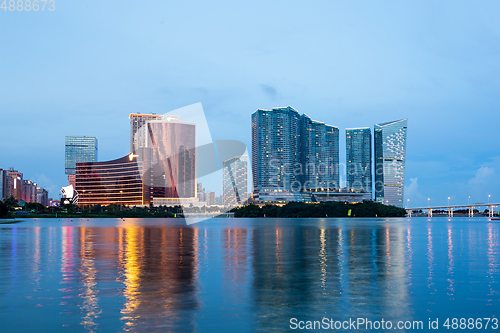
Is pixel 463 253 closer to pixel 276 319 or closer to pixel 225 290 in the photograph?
pixel 225 290

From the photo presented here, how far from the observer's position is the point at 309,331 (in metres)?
12.1

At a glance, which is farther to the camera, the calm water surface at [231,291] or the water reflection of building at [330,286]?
the water reflection of building at [330,286]

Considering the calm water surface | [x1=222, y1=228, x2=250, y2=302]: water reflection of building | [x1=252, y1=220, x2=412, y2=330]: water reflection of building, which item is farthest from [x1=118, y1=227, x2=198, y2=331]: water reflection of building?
[x1=252, y1=220, x2=412, y2=330]: water reflection of building

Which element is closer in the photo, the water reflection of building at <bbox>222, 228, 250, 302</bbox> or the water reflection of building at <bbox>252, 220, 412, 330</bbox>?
the water reflection of building at <bbox>252, 220, 412, 330</bbox>

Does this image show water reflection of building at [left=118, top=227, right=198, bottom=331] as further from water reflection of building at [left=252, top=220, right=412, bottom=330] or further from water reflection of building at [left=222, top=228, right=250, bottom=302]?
water reflection of building at [left=252, top=220, right=412, bottom=330]

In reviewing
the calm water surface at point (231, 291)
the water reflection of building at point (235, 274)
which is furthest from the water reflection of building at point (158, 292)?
the water reflection of building at point (235, 274)

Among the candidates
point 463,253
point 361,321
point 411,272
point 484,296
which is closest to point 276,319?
point 361,321

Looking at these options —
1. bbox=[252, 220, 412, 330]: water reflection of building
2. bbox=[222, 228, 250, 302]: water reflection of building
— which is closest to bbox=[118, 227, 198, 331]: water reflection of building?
bbox=[222, 228, 250, 302]: water reflection of building

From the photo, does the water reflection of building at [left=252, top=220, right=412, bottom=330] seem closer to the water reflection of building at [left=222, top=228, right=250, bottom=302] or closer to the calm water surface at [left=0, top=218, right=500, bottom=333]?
the calm water surface at [left=0, top=218, right=500, bottom=333]

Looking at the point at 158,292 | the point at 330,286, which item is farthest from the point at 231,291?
the point at 330,286

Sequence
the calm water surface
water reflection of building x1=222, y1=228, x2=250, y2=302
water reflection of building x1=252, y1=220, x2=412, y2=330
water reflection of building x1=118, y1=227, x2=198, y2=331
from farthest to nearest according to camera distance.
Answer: water reflection of building x1=222, y1=228, x2=250, y2=302 → water reflection of building x1=252, y1=220, x2=412, y2=330 → the calm water surface → water reflection of building x1=118, y1=227, x2=198, y2=331

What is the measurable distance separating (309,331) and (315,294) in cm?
487

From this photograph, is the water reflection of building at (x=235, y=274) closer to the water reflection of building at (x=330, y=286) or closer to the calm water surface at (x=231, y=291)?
the calm water surface at (x=231, y=291)

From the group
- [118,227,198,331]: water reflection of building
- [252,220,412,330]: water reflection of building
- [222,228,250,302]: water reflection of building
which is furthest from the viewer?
[222,228,250,302]: water reflection of building
